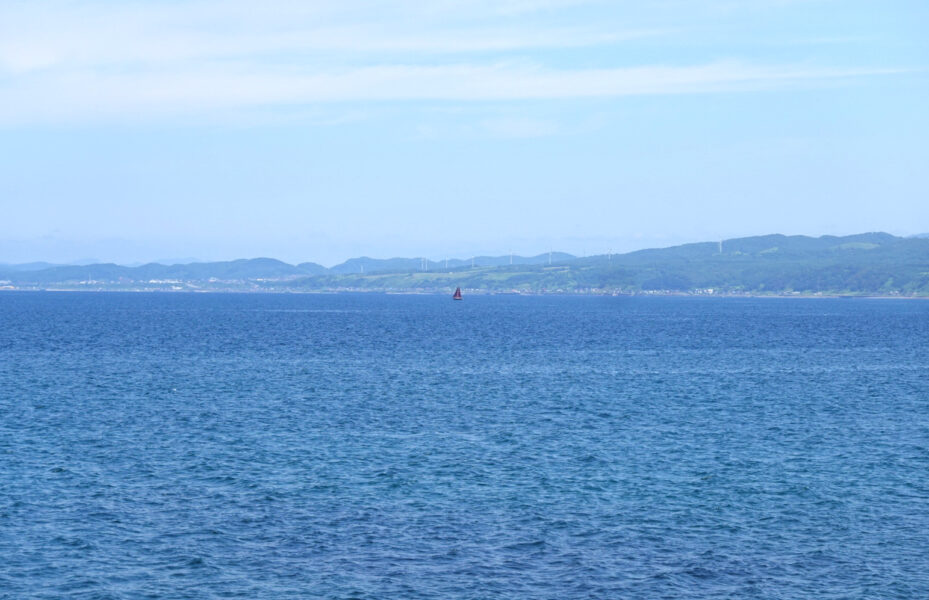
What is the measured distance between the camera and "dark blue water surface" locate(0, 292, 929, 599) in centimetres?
3300

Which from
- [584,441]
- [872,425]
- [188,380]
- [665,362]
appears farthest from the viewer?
[665,362]

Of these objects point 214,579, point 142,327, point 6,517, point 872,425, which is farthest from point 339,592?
point 142,327

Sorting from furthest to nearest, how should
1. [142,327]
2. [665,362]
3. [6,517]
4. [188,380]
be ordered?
[142,327] → [665,362] → [188,380] → [6,517]

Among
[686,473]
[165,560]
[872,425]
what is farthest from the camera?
[872,425]

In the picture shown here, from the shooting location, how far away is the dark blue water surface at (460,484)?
3300 cm

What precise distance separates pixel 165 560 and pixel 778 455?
32.5m

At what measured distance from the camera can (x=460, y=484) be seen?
4562 centimetres

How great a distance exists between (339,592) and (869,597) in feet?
52.4

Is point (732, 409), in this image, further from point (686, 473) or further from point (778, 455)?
point (686, 473)

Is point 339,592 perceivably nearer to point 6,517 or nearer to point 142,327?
point 6,517

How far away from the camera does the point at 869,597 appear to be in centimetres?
3127

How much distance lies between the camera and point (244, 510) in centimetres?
4050

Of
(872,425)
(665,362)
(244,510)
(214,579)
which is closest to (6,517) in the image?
(244,510)

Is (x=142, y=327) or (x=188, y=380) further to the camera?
(x=142, y=327)
